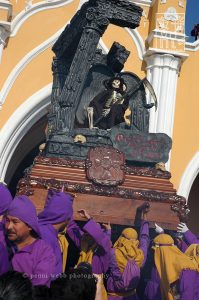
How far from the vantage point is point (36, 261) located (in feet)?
7.46

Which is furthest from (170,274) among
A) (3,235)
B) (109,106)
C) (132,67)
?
(132,67)

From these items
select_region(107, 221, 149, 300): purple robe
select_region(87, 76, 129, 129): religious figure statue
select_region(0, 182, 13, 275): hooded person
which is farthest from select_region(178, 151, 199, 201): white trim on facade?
select_region(0, 182, 13, 275): hooded person

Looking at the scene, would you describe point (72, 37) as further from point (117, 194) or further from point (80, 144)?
point (117, 194)

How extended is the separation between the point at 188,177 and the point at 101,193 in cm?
559

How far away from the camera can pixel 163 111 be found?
9.00m

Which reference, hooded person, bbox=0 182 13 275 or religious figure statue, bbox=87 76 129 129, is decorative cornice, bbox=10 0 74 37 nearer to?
religious figure statue, bbox=87 76 129 129

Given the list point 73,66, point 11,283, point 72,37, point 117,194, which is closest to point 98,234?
point 117,194

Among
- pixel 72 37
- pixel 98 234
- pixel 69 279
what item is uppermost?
pixel 72 37

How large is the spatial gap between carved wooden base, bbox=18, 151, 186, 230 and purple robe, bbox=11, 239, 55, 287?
1.34m

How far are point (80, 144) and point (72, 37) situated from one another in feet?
4.63

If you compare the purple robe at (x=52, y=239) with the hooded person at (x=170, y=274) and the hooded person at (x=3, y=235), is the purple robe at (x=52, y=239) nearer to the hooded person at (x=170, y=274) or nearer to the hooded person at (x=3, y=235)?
the hooded person at (x=3, y=235)

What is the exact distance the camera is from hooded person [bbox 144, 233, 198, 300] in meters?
3.34

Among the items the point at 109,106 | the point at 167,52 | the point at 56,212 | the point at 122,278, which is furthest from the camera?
the point at 167,52

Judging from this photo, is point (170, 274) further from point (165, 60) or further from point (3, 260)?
point (165, 60)
